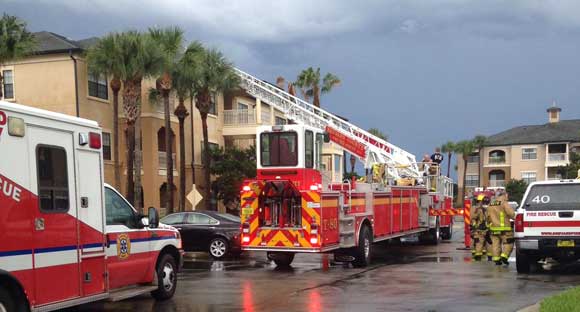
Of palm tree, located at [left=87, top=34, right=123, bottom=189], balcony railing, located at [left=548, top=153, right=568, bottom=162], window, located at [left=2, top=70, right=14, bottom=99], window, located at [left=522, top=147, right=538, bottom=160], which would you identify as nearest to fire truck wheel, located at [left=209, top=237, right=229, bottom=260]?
palm tree, located at [left=87, top=34, right=123, bottom=189]

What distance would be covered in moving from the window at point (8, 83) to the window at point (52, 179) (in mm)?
23732

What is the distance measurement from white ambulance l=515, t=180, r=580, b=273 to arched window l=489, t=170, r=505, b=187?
6775 centimetres

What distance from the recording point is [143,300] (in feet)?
33.9

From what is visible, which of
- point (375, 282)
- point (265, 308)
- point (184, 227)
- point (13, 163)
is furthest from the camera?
point (184, 227)

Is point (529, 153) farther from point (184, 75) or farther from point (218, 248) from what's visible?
point (218, 248)

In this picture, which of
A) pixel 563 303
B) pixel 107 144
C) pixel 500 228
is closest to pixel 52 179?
pixel 563 303

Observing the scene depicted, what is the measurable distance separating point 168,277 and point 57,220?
10.3 feet

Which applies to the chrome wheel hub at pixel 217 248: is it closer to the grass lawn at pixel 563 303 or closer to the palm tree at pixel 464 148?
the grass lawn at pixel 563 303

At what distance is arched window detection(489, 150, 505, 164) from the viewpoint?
77.9 m

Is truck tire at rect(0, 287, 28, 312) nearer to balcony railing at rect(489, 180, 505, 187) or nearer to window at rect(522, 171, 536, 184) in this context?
window at rect(522, 171, 536, 184)

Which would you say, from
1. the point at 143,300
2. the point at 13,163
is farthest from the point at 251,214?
the point at 13,163

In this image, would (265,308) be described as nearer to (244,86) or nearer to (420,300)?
(420,300)

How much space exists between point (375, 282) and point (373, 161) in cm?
1110

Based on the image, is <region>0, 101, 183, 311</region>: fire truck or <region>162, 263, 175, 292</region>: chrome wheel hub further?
<region>162, 263, 175, 292</region>: chrome wheel hub
